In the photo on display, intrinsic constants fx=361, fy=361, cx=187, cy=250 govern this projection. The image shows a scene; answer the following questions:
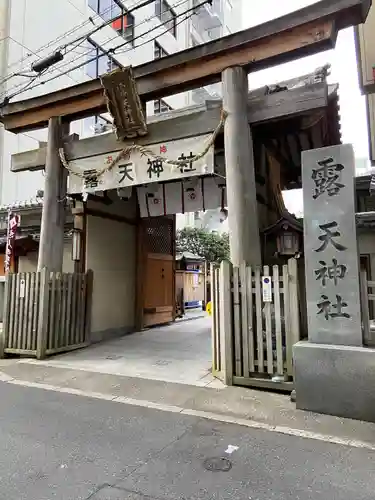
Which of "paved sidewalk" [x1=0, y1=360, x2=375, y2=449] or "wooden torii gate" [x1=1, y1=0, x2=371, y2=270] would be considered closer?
"paved sidewalk" [x1=0, y1=360, x2=375, y2=449]

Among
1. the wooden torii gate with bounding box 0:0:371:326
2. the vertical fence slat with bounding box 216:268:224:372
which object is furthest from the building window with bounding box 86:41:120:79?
the vertical fence slat with bounding box 216:268:224:372

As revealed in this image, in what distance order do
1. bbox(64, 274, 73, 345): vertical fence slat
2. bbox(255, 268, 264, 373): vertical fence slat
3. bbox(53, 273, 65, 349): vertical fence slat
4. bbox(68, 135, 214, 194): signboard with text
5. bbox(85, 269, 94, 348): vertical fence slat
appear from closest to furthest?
bbox(255, 268, 264, 373): vertical fence slat, bbox(68, 135, 214, 194): signboard with text, bbox(53, 273, 65, 349): vertical fence slat, bbox(64, 274, 73, 345): vertical fence slat, bbox(85, 269, 94, 348): vertical fence slat

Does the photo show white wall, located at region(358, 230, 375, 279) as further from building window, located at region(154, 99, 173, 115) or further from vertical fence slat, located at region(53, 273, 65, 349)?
building window, located at region(154, 99, 173, 115)

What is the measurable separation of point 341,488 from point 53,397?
150 inches

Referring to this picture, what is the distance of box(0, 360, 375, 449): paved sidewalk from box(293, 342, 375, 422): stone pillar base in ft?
0.46

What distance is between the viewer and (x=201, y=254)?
21891mm

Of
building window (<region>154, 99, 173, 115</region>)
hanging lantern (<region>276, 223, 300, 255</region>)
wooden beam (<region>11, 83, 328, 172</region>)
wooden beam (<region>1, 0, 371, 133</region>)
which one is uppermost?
building window (<region>154, 99, 173, 115</region>)

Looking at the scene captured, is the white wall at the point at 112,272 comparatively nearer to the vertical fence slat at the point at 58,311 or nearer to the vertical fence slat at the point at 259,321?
the vertical fence slat at the point at 58,311

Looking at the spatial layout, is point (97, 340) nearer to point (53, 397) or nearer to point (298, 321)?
point (53, 397)

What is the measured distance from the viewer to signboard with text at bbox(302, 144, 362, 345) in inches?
175

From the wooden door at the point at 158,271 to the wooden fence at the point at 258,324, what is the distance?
20.2 feet

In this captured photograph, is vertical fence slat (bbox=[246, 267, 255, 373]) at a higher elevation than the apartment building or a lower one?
lower

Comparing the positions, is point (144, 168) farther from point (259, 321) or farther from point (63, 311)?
point (259, 321)

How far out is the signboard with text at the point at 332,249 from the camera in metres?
4.46
